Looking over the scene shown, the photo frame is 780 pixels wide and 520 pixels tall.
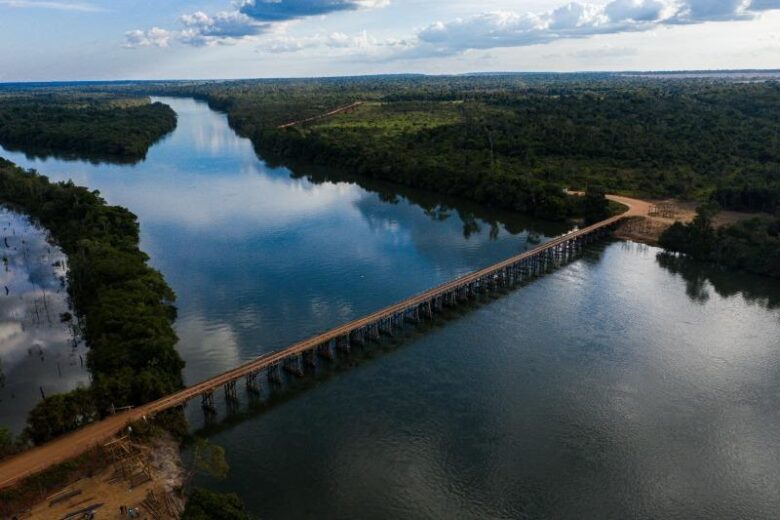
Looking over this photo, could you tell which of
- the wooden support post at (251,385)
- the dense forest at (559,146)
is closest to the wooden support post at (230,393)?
the wooden support post at (251,385)

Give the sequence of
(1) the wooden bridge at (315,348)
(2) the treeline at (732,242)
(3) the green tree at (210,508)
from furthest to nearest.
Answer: (2) the treeline at (732,242) < (1) the wooden bridge at (315,348) < (3) the green tree at (210,508)

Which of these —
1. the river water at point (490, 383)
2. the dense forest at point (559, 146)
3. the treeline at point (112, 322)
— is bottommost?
the river water at point (490, 383)

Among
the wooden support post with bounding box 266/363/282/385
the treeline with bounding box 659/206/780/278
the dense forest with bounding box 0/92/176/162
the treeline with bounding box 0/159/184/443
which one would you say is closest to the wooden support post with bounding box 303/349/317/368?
the wooden support post with bounding box 266/363/282/385

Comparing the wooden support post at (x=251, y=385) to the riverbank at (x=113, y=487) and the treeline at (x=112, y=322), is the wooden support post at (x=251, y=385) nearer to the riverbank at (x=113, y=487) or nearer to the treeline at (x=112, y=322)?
the treeline at (x=112, y=322)

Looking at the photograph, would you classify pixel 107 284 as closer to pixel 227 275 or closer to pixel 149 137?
pixel 227 275

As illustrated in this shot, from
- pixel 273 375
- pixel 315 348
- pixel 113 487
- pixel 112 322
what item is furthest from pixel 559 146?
pixel 113 487
